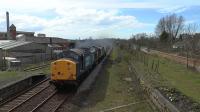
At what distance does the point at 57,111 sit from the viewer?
17.2 meters

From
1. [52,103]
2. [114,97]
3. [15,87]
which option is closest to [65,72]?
[52,103]

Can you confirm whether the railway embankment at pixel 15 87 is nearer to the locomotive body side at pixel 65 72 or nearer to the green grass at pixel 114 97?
the locomotive body side at pixel 65 72

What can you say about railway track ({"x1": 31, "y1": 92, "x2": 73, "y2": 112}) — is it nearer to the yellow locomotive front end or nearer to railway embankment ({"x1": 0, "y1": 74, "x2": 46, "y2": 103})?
the yellow locomotive front end

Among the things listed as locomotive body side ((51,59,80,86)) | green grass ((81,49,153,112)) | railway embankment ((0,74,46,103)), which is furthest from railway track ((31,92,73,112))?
railway embankment ((0,74,46,103))

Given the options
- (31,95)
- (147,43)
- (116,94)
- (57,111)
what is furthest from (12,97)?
(147,43)

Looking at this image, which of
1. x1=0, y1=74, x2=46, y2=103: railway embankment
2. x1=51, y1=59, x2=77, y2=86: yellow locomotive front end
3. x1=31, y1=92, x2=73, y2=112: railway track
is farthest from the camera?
x1=51, y1=59, x2=77, y2=86: yellow locomotive front end

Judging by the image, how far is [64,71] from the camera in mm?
21969

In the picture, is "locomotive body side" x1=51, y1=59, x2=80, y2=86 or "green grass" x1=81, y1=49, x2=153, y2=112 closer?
"green grass" x1=81, y1=49, x2=153, y2=112

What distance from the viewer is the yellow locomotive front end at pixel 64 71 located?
21.9 meters

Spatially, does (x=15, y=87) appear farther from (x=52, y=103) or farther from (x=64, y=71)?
(x=52, y=103)

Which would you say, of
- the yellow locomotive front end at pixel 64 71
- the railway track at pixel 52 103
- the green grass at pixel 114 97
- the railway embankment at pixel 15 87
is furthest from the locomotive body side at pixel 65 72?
the railway embankment at pixel 15 87

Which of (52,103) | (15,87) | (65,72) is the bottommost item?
(52,103)

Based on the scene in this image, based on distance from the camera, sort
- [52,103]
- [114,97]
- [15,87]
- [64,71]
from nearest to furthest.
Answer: [52,103], [114,97], [64,71], [15,87]

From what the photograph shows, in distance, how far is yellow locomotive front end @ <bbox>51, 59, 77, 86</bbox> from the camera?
2189 centimetres
